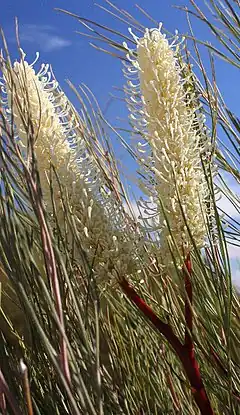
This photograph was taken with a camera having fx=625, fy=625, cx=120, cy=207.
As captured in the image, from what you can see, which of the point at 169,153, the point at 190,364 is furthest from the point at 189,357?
the point at 169,153

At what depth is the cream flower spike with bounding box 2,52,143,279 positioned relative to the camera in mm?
670

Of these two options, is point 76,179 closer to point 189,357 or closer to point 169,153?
point 169,153

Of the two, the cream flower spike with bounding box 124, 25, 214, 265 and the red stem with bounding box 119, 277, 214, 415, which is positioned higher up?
the cream flower spike with bounding box 124, 25, 214, 265

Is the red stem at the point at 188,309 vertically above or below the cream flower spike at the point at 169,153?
below

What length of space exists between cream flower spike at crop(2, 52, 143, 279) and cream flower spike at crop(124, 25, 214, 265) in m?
0.04

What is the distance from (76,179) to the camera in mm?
704

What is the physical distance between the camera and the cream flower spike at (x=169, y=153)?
0.68 metres

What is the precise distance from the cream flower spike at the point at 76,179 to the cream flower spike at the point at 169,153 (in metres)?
0.04

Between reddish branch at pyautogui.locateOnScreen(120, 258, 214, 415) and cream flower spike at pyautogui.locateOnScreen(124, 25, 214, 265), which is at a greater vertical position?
cream flower spike at pyautogui.locateOnScreen(124, 25, 214, 265)

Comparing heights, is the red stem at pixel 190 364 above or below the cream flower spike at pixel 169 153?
below

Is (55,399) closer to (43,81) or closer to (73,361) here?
(73,361)

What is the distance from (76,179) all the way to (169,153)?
108 mm

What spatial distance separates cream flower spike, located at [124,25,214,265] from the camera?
68 centimetres

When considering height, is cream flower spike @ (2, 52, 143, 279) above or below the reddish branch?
above
